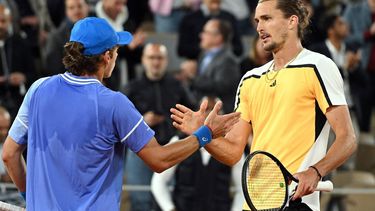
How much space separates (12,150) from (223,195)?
13.4 ft

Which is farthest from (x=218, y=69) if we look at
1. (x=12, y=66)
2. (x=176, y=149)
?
(x=176, y=149)

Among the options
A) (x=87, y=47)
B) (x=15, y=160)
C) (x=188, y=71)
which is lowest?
(x=188, y=71)

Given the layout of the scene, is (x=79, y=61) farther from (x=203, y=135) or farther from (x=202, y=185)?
(x=202, y=185)

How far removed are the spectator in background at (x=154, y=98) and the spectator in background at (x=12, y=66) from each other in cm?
114

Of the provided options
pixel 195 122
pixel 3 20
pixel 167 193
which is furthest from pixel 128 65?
pixel 195 122

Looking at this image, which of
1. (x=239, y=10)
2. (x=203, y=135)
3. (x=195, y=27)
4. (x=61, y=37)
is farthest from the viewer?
(x=239, y=10)

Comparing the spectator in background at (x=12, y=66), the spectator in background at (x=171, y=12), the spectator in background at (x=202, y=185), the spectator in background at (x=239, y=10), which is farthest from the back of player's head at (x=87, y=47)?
the spectator in background at (x=239, y=10)

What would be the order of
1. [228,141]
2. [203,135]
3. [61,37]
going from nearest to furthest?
1. [203,135]
2. [228,141]
3. [61,37]

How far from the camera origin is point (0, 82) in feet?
35.2

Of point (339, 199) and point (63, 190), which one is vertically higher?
point (63, 190)

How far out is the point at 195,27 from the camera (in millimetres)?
12164

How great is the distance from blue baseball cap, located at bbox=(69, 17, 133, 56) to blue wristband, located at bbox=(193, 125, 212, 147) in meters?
0.68

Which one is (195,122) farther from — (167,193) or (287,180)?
(167,193)

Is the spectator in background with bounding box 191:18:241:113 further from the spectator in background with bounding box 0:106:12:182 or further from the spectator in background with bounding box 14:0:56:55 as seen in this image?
the spectator in background with bounding box 0:106:12:182
